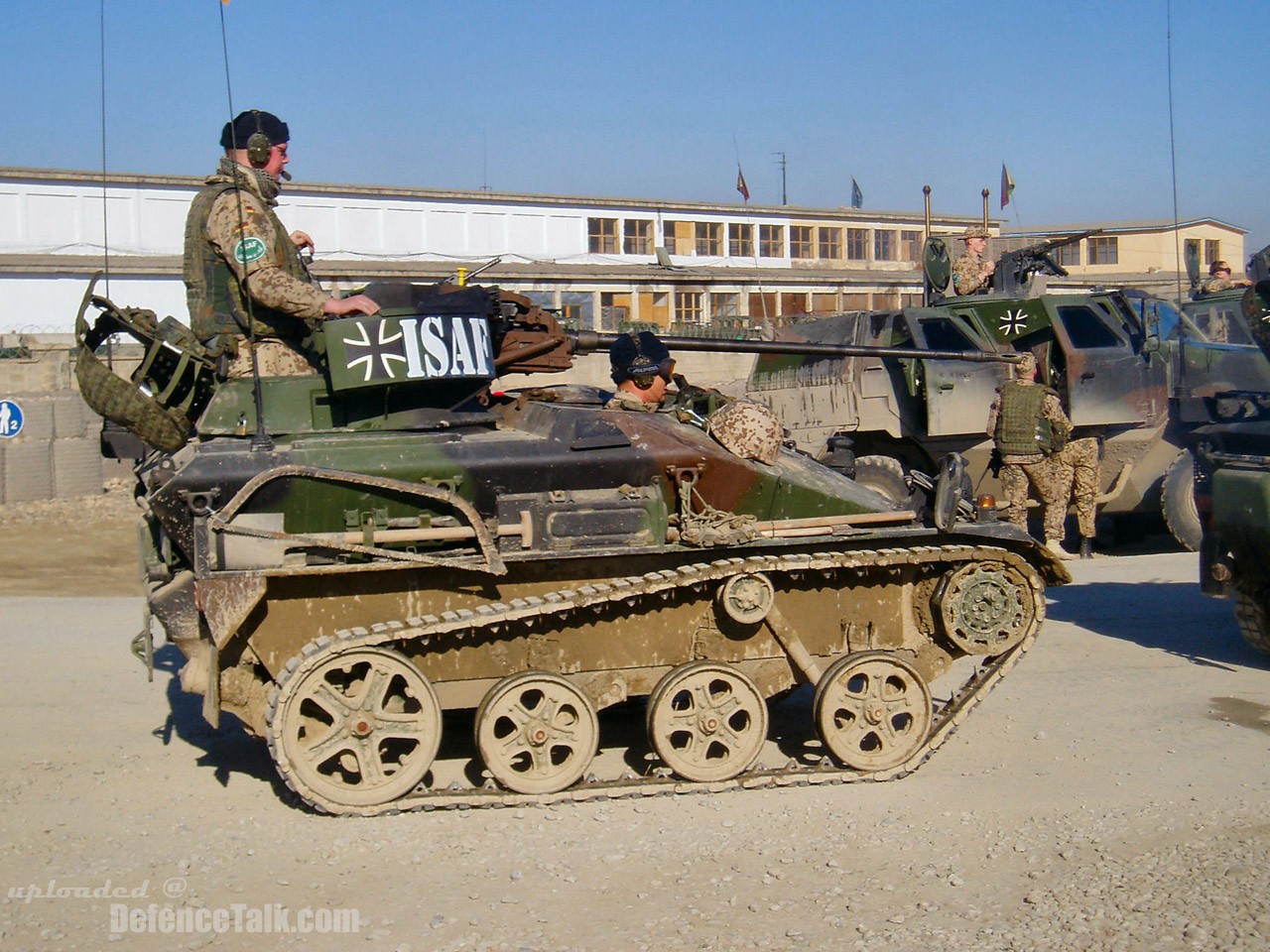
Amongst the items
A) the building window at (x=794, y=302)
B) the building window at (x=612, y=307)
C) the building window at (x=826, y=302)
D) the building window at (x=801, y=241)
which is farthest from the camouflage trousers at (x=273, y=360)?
the building window at (x=801, y=241)

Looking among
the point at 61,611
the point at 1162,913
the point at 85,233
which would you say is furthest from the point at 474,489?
the point at 85,233

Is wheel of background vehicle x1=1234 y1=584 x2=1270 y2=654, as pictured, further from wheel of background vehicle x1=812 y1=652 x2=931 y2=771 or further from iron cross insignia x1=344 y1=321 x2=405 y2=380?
iron cross insignia x1=344 y1=321 x2=405 y2=380

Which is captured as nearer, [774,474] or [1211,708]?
[774,474]

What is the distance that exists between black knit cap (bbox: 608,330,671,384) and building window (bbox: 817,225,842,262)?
37.0m

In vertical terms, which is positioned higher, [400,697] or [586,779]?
[400,697]

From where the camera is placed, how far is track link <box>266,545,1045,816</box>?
6.23 metres

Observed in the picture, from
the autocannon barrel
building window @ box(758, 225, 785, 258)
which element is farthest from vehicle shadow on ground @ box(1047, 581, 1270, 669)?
building window @ box(758, 225, 785, 258)

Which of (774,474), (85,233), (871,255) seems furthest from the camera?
(871,255)

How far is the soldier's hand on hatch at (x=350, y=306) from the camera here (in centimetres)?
683

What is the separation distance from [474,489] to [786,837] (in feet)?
7.20

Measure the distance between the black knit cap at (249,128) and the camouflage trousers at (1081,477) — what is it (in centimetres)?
933

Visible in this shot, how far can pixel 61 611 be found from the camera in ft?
38.3

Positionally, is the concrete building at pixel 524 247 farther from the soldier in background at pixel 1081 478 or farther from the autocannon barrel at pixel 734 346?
the autocannon barrel at pixel 734 346

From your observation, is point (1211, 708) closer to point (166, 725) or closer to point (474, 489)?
point (474, 489)
